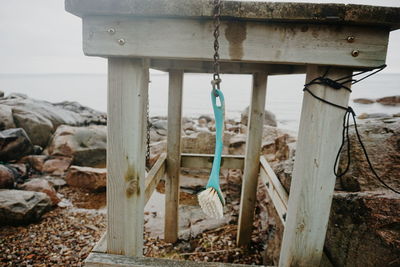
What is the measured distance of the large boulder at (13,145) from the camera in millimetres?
6289

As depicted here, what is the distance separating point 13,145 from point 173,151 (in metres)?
5.61

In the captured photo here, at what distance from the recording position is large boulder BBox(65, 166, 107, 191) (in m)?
5.74

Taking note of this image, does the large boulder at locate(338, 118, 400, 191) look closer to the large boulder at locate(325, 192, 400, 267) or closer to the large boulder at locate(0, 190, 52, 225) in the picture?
the large boulder at locate(325, 192, 400, 267)

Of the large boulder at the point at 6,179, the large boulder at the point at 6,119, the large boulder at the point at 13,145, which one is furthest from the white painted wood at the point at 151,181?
the large boulder at the point at 6,119

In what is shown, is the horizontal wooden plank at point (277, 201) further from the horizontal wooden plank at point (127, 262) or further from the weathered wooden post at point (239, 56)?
the horizontal wooden plank at point (127, 262)

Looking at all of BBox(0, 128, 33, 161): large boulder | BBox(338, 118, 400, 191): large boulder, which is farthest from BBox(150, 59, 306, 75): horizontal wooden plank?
BBox(0, 128, 33, 161): large boulder

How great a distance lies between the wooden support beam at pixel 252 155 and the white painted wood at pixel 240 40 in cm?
200

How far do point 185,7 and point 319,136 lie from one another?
41.7 inches

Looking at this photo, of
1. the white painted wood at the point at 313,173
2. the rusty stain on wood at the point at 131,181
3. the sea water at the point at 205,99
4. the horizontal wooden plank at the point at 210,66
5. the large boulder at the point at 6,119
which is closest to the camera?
the white painted wood at the point at 313,173

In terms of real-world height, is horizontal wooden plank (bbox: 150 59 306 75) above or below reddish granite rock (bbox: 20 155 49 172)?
above

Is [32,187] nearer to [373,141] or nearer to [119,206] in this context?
[119,206]

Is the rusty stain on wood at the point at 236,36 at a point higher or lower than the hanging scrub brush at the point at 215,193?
higher

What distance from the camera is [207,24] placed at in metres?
1.25

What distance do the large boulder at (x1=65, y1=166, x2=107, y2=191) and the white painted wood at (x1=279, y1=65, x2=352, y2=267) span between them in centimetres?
516
